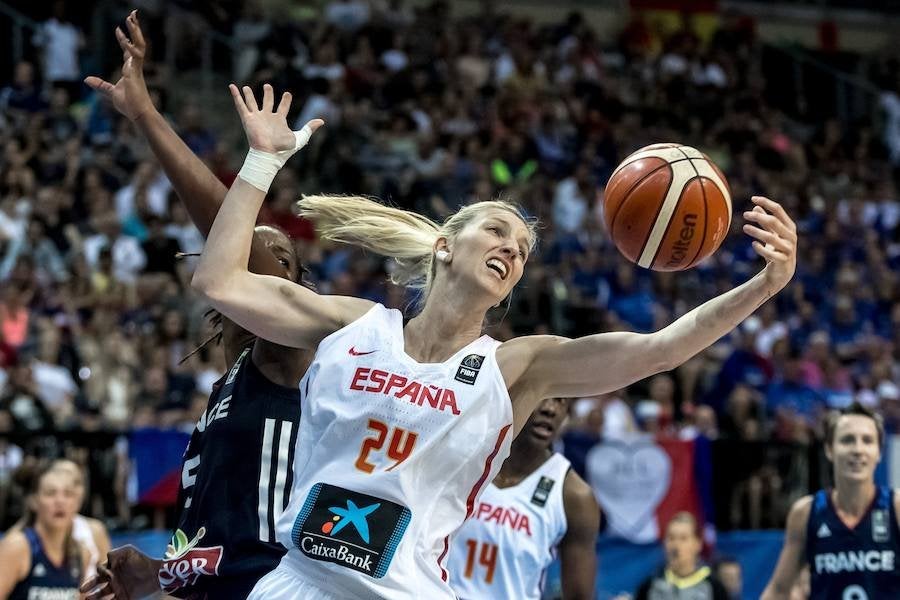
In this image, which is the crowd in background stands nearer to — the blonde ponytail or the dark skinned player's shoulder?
the dark skinned player's shoulder

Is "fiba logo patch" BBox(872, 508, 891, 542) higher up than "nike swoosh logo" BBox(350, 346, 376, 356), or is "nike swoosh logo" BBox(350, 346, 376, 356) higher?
"nike swoosh logo" BBox(350, 346, 376, 356)

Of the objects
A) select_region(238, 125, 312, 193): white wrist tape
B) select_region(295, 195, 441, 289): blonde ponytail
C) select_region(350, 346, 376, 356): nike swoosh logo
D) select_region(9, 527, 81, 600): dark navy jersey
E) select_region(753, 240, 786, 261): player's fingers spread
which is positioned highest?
select_region(238, 125, 312, 193): white wrist tape

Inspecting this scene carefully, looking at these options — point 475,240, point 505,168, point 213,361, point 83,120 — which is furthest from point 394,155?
point 475,240

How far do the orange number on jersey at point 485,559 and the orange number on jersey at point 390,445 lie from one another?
7.95ft

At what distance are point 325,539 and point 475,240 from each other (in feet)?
3.23

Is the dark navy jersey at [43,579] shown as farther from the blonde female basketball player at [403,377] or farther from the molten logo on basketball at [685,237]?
the molten logo on basketball at [685,237]

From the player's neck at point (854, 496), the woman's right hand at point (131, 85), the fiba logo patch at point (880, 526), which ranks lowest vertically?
the fiba logo patch at point (880, 526)

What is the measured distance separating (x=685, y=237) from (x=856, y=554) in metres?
3.08

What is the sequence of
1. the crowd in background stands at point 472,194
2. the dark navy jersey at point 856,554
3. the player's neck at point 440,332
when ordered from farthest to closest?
the crowd in background stands at point 472,194 → the dark navy jersey at point 856,554 → the player's neck at point 440,332

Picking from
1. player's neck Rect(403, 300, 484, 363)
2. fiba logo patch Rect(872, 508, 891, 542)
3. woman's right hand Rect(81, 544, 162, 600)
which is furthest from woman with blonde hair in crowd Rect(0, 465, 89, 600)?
fiba logo patch Rect(872, 508, 891, 542)

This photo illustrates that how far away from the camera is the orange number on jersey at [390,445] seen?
366 centimetres

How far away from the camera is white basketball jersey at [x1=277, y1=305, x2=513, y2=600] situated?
11.9ft

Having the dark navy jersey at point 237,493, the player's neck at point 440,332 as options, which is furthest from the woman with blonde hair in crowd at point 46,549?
the player's neck at point 440,332

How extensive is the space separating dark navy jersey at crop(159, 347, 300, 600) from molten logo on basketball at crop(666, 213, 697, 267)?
1258 mm
